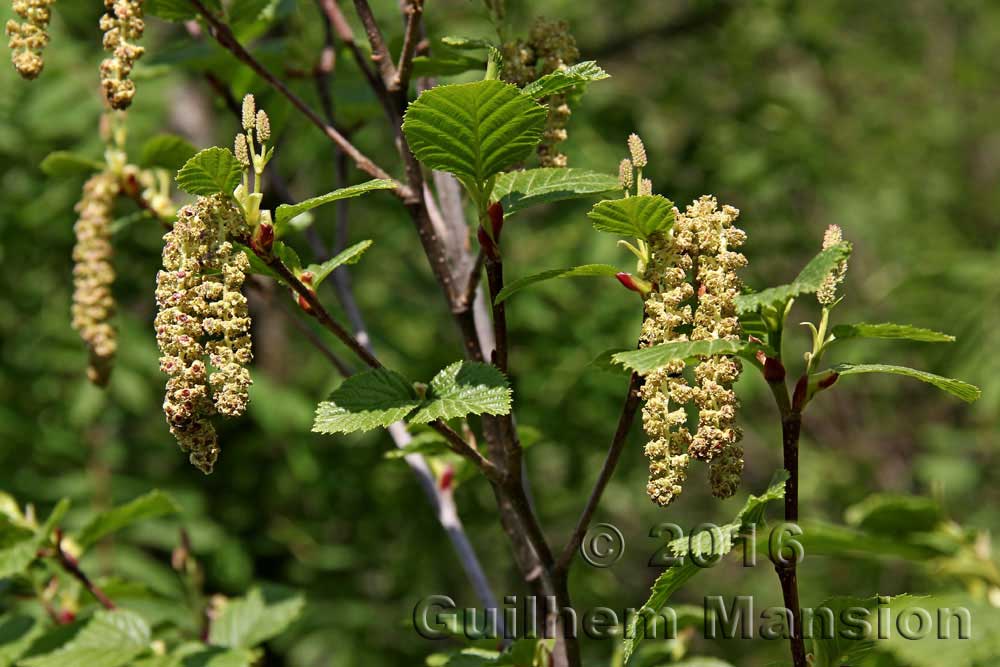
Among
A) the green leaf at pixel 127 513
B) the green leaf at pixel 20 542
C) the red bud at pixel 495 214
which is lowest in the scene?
the green leaf at pixel 20 542

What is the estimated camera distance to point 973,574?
188 centimetres

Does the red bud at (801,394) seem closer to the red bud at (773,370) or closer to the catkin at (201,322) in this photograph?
the red bud at (773,370)

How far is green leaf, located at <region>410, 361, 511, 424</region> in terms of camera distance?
1205 millimetres

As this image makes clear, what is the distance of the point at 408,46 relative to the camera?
1.41 metres

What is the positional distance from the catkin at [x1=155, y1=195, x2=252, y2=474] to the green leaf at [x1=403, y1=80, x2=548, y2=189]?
0.24 meters

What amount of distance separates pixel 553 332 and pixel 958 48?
15.7 feet

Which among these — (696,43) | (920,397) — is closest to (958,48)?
(920,397)

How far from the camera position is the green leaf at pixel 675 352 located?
1073 millimetres

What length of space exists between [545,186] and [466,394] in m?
0.28

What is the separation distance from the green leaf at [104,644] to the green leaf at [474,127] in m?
1.00

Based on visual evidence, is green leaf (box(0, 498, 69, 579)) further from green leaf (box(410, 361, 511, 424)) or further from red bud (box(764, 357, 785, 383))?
red bud (box(764, 357, 785, 383))

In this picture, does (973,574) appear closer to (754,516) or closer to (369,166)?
(754,516)

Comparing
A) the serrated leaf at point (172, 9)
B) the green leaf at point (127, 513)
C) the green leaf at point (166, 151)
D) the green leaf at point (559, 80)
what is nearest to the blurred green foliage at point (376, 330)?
the green leaf at point (166, 151)

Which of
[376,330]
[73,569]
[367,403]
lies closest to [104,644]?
[73,569]
